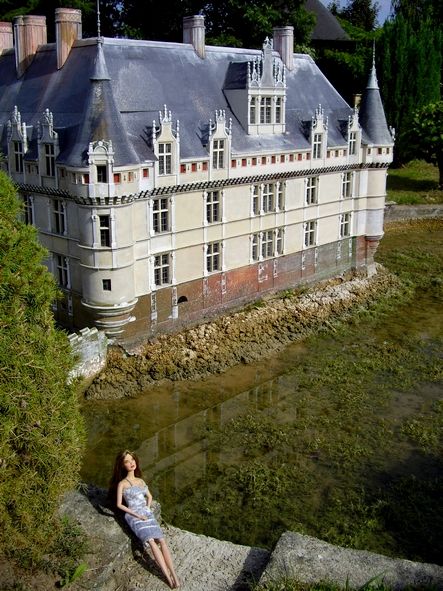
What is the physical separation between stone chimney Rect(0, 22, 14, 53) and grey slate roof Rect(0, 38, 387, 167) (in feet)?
1.51

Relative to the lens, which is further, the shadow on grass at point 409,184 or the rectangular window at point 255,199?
the shadow on grass at point 409,184

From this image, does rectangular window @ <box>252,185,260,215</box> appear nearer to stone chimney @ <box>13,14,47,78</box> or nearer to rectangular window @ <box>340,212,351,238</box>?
rectangular window @ <box>340,212,351,238</box>

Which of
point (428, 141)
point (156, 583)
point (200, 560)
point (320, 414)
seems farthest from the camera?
point (428, 141)

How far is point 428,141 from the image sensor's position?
1705 inches

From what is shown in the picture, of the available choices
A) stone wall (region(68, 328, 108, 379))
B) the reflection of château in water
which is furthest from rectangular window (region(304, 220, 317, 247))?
stone wall (region(68, 328, 108, 379))

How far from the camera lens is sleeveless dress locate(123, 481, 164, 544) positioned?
10.6 meters

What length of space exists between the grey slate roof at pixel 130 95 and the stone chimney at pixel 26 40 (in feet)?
0.95

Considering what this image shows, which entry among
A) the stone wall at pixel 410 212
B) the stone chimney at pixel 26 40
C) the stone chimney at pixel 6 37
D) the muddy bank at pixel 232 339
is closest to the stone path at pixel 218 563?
the muddy bank at pixel 232 339

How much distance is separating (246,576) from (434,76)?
47171 millimetres

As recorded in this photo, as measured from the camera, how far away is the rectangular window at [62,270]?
2132 centimetres

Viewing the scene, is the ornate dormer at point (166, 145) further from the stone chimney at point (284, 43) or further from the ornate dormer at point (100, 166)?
the stone chimney at point (284, 43)

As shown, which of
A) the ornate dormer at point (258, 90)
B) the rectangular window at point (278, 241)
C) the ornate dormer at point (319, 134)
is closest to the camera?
the ornate dormer at point (258, 90)

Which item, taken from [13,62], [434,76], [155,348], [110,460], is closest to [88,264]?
[155,348]

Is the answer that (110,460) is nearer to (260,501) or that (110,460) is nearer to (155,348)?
(260,501)
